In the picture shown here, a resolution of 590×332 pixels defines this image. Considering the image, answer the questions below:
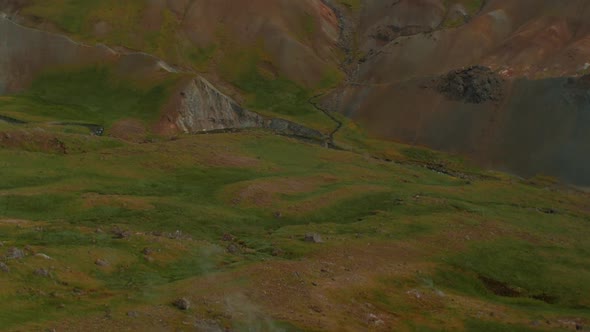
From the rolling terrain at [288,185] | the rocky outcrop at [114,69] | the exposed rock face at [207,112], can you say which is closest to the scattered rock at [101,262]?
the rolling terrain at [288,185]

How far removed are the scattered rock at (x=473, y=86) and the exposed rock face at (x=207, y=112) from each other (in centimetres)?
4670

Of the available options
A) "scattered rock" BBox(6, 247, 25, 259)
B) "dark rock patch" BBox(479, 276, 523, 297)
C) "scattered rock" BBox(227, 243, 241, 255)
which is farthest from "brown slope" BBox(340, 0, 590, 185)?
"scattered rock" BBox(6, 247, 25, 259)

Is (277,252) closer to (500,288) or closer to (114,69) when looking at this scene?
(500,288)

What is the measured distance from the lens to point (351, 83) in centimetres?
19338

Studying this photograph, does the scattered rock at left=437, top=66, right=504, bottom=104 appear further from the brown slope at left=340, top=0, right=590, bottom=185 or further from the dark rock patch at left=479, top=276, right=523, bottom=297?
the dark rock patch at left=479, top=276, right=523, bottom=297

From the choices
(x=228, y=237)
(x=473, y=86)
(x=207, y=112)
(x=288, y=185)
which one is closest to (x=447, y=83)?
(x=473, y=86)

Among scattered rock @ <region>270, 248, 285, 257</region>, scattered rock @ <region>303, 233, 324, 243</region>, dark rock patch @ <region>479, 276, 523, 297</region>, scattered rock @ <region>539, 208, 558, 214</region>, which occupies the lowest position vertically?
→ scattered rock @ <region>270, 248, 285, 257</region>

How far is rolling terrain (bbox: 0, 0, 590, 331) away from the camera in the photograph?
38.7 meters

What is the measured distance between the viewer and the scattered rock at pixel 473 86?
166625 millimetres

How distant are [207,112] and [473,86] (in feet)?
209

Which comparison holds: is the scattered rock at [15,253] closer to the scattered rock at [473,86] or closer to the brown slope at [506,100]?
the brown slope at [506,100]

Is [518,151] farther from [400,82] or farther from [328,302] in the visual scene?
[328,302]

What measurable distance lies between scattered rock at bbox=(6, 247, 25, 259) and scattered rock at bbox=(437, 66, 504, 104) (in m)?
142

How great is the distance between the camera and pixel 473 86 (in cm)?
16712
